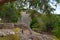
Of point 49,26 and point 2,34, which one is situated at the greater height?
point 2,34

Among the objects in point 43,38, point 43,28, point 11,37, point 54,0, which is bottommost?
point 43,28

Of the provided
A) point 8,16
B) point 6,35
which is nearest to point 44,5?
point 6,35

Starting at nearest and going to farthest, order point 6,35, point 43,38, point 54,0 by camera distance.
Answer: point 54,0
point 6,35
point 43,38

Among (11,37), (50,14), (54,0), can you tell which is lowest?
(11,37)

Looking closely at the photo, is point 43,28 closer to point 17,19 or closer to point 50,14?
point 17,19

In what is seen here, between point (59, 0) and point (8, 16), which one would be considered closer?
point (59, 0)

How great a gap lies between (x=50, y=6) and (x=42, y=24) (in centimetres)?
1146

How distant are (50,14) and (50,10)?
0.10 metres

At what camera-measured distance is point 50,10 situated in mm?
3510

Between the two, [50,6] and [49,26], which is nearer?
[50,6]

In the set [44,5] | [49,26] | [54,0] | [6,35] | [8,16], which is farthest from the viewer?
[49,26]

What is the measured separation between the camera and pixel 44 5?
3309 millimetres

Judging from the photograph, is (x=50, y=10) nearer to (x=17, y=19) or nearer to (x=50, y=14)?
(x=50, y=14)

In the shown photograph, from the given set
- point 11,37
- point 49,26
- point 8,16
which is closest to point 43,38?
point 11,37
